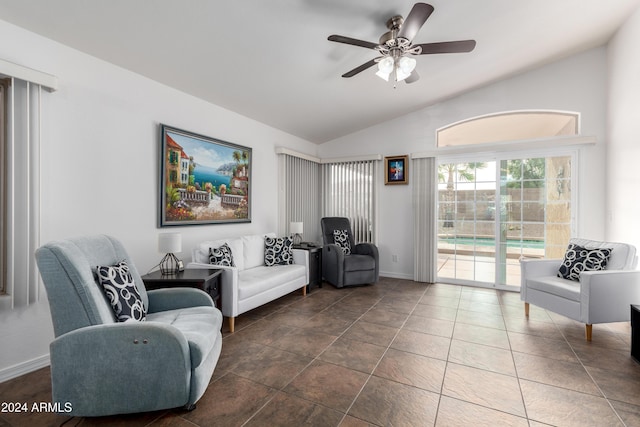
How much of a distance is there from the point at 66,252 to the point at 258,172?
3.00 m

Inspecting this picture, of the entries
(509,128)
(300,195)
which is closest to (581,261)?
(509,128)

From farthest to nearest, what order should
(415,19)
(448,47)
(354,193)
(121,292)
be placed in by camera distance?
(354,193) < (448,47) < (415,19) < (121,292)

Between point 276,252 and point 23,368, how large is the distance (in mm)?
2491

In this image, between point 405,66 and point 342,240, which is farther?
point 342,240

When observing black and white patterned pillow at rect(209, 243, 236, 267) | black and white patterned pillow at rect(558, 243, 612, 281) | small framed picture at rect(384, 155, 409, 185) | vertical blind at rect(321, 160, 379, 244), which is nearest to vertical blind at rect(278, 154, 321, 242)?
vertical blind at rect(321, 160, 379, 244)

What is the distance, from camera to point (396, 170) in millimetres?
5180

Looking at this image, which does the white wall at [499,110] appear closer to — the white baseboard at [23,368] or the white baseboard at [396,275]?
the white baseboard at [396,275]

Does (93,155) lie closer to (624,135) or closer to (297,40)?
(297,40)

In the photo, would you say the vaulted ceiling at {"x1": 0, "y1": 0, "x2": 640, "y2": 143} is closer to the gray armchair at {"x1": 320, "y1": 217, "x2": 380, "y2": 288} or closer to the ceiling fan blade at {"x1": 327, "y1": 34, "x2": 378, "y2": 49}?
the ceiling fan blade at {"x1": 327, "y1": 34, "x2": 378, "y2": 49}

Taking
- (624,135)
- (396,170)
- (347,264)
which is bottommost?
(347,264)

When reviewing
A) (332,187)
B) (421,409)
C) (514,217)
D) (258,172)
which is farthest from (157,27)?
(514,217)

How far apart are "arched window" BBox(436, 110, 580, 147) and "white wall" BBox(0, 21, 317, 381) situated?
3.76 meters

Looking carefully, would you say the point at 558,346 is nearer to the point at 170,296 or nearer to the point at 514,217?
the point at 514,217

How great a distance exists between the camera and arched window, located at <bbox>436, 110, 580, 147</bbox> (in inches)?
166
